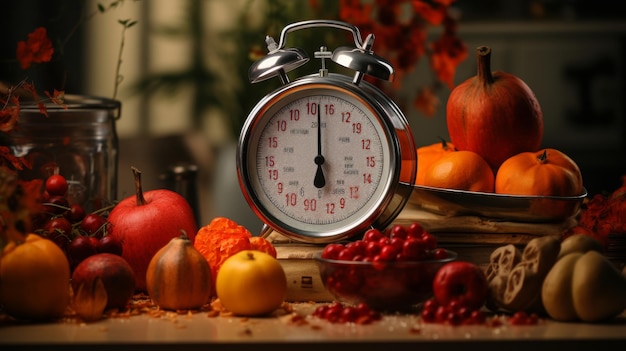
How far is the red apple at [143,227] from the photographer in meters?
1.38

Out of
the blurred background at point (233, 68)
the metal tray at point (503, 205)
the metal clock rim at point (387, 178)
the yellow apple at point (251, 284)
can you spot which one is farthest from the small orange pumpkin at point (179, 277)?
the blurred background at point (233, 68)

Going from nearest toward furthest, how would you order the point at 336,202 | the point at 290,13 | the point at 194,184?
the point at 336,202, the point at 194,184, the point at 290,13

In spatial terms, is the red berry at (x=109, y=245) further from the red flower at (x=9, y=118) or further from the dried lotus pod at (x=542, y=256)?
the dried lotus pod at (x=542, y=256)

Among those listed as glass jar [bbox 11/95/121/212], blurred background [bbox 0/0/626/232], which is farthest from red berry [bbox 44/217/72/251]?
blurred background [bbox 0/0/626/232]

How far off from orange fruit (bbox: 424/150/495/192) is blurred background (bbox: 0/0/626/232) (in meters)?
1.01

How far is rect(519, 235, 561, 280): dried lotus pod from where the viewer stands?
3.80ft

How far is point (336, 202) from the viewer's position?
1.30 meters

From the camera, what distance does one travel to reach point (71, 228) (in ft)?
4.45

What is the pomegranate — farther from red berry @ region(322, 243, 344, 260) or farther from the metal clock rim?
red berry @ region(322, 243, 344, 260)

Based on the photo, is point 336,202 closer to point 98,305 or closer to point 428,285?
point 428,285

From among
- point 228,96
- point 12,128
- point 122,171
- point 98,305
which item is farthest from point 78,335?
point 228,96

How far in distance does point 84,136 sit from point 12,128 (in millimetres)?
327

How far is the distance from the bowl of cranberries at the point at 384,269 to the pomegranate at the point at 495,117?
9.4 inches

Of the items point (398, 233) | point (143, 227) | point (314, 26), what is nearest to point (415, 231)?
point (398, 233)
